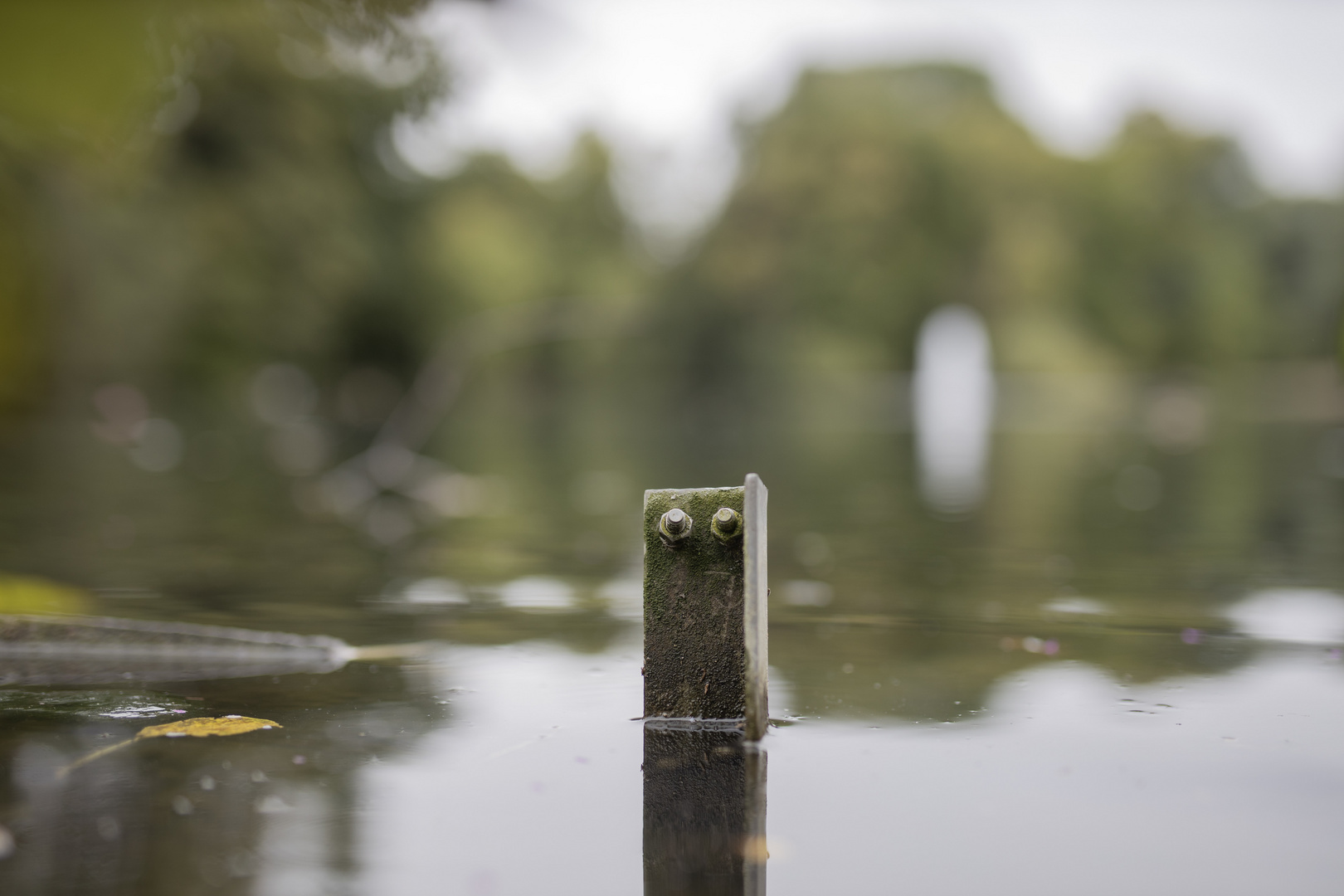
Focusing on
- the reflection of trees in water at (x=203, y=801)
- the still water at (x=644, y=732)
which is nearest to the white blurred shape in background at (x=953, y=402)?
the still water at (x=644, y=732)

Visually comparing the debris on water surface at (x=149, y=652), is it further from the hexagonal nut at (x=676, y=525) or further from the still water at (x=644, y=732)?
the hexagonal nut at (x=676, y=525)

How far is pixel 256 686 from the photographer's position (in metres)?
5.21

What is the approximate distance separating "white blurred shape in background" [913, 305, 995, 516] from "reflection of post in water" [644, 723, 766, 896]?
12.0m

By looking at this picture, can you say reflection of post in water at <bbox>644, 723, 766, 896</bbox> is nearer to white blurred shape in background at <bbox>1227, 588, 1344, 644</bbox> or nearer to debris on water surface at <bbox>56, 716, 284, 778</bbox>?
debris on water surface at <bbox>56, 716, 284, 778</bbox>

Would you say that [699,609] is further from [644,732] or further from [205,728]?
[205,728]

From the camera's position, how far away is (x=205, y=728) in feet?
14.8

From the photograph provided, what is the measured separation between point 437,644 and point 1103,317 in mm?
75814

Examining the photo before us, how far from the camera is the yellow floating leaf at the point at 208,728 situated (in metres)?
4.44

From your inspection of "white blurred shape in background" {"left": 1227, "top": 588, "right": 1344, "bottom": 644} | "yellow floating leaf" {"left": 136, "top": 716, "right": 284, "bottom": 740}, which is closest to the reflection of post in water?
"yellow floating leaf" {"left": 136, "top": 716, "right": 284, "bottom": 740}

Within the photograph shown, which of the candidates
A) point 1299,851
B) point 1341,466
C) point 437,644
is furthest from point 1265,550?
point 1341,466

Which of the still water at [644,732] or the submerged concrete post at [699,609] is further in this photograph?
the submerged concrete post at [699,609]

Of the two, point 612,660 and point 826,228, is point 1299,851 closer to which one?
point 612,660

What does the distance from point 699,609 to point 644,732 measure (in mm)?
418

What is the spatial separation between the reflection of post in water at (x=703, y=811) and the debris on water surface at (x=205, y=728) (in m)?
1.19
